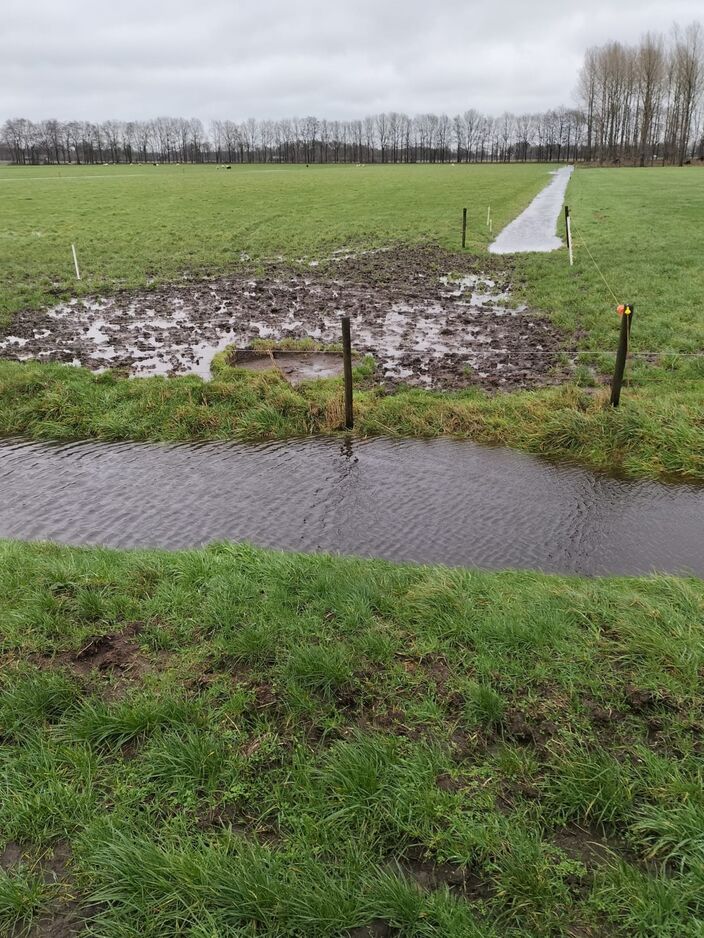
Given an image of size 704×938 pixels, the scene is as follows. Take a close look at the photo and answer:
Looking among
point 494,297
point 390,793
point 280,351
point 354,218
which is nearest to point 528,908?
point 390,793

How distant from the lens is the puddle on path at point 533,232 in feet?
89.4

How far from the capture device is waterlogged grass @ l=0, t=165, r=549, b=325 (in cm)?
2317

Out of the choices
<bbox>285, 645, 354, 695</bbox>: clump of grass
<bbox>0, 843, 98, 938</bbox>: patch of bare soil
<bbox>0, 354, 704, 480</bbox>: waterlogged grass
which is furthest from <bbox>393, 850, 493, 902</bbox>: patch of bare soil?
<bbox>0, 354, 704, 480</bbox>: waterlogged grass

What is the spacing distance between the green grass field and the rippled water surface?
636 millimetres

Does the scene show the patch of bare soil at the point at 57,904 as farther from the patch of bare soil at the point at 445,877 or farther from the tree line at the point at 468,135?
the tree line at the point at 468,135

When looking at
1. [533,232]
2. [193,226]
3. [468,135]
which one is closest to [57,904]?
[533,232]

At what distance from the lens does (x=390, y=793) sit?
138 inches

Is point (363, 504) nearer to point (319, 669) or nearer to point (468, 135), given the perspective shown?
point (319, 669)

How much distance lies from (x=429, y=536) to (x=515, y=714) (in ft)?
10.7

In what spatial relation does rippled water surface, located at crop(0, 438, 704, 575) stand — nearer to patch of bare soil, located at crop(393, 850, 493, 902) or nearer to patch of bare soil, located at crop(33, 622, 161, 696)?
patch of bare soil, located at crop(33, 622, 161, 696)

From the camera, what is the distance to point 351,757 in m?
3.68

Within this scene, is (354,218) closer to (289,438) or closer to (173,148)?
(289,438)

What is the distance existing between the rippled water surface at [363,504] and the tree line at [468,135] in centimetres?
11608

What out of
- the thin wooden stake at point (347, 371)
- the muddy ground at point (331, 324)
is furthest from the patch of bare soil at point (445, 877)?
the muddy ground at point (331, 324)
